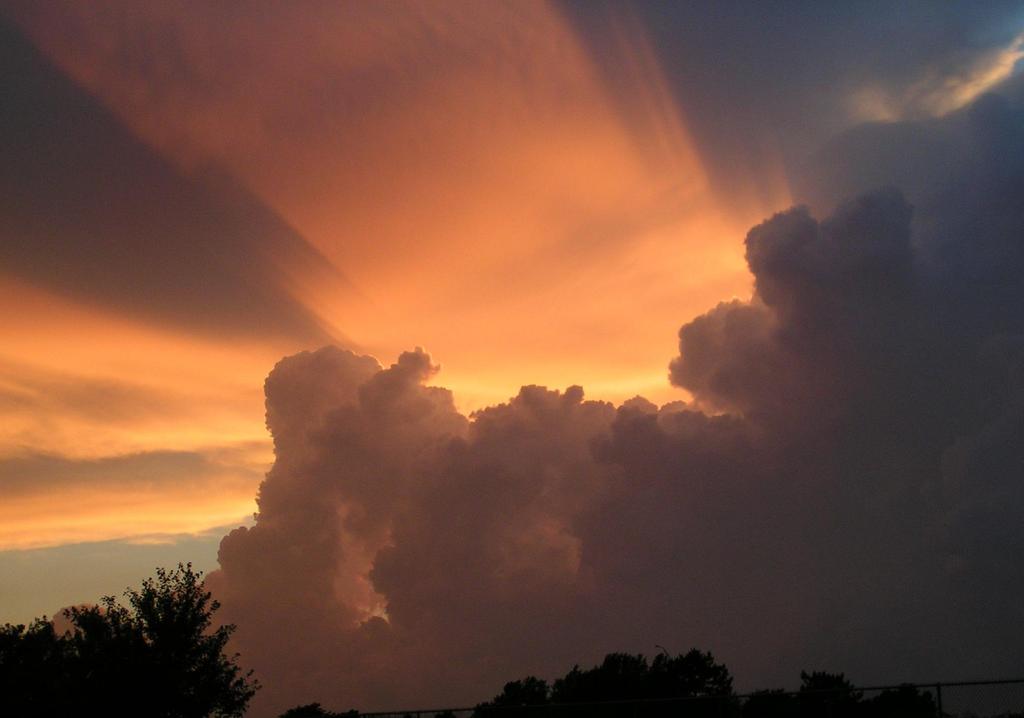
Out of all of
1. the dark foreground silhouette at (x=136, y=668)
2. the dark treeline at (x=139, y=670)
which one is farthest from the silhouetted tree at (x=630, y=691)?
the dark foreground silhouette at (x=136, y=668)

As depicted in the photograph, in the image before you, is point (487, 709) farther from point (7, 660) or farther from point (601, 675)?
point (601, 675)

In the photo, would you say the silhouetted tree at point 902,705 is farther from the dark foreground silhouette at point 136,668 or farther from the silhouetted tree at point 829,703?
the dark foreground silhouette at point 136,668

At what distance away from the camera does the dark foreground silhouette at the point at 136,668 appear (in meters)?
34.5

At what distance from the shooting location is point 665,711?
25000 mm

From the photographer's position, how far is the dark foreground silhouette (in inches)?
1359

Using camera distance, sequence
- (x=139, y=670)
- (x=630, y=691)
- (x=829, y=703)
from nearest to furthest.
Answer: (x=829, y=703)
(x=139, y=670)
(x=630, y=691)

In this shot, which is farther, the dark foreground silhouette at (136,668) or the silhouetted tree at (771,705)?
the dark foreground silhouette at (136,668)

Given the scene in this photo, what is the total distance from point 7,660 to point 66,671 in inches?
127

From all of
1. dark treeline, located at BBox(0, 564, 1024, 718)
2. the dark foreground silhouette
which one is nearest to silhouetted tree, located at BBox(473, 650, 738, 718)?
dark treeline, located at BBox(0, 564, 1024, 718)

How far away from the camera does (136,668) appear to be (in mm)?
35156

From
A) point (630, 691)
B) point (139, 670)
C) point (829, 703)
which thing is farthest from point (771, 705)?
point (630, 691)

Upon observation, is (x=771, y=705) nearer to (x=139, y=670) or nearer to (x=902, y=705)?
(x=902, y=705)

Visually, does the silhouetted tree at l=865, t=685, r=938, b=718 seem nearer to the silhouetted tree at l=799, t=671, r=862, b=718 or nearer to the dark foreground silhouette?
the silhouetted tree at l=799, t=671, r=862, b=718

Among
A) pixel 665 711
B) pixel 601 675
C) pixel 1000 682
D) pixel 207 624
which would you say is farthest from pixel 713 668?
pixel 1000 682
